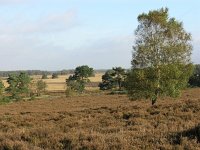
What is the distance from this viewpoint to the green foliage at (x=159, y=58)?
33.6 m

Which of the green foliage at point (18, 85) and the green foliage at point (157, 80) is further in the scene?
the green foliage at point (18, 85)

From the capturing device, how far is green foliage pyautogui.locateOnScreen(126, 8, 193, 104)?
3356cm

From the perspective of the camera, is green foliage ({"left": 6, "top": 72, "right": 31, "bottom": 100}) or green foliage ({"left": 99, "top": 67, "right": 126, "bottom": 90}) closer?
green foliage ({"left": 6, "top": 72, "right": 31, "bottom": 100})

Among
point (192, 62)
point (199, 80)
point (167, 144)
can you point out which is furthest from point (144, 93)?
point (199, 80)

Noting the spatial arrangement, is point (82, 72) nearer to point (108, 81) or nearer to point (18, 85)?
point (108, 81)

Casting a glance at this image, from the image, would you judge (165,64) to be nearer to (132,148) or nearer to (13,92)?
(132,148)

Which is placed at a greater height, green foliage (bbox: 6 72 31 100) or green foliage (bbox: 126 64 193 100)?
green foliage (bbox: 126 64 193 100)

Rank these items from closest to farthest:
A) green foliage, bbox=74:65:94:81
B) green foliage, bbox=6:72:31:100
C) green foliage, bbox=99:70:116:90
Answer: green foliage, bbox=6:72:31:100 < green foliage, bbox=99:70:116:90 < green foliage, bbox=74:65:94:81

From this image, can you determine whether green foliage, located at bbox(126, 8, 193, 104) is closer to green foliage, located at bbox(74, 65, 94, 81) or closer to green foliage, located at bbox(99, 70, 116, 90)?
green foliage, located at bbox(99, 70, 116, 90)

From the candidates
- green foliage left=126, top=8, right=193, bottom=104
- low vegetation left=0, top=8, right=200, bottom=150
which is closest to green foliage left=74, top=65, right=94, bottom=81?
low vegetation left=0, top=8, right=200, bottom=150

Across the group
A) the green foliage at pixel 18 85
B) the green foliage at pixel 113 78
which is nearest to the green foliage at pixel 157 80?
the green foliage at pixel 18 85

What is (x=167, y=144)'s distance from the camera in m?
9.73

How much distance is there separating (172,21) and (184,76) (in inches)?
194

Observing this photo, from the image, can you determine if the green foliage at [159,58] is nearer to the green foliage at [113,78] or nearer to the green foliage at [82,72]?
the green foliage at [113,78]
